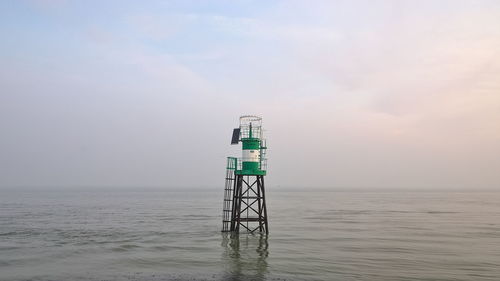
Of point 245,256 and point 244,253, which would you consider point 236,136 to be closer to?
point 244,253

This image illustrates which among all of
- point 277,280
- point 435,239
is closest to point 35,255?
point 277,280

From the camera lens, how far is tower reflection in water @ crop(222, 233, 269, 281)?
27.6 metres

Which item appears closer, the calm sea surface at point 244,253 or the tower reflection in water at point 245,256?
the tower reflection in water at point 245,256

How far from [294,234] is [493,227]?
2791 cm

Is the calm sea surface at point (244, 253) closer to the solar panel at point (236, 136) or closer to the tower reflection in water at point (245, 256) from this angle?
the tower reflection in water at point (245, 256)

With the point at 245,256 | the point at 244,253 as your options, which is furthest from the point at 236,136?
the point at 245,256

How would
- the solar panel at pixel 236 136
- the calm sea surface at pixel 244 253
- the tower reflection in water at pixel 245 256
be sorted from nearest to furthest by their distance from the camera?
the tower reflection in water at pixel 245 256 → the calm sea surface at pixel 244 253 → the solar panel at pixel 236 136

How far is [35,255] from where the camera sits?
→ 3412 cm

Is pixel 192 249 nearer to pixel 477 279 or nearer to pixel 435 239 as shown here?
pixel 477 279

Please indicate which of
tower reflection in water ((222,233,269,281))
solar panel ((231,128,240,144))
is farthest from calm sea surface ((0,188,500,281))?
solar panel ((231,128,240,144))

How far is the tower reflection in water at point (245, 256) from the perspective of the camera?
27.6 m

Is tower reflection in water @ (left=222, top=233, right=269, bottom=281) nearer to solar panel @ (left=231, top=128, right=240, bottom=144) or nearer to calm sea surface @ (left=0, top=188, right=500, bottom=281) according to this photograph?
calm sea surface @ (left=0, top=188, right=500, bottom=281)

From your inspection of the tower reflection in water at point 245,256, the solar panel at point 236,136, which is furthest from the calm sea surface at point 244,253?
the solar panel at point 236,136

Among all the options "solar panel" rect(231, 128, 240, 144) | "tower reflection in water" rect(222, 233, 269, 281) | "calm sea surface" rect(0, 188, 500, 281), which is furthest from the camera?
"solar panel" rect(231, 128, 240, 144)
